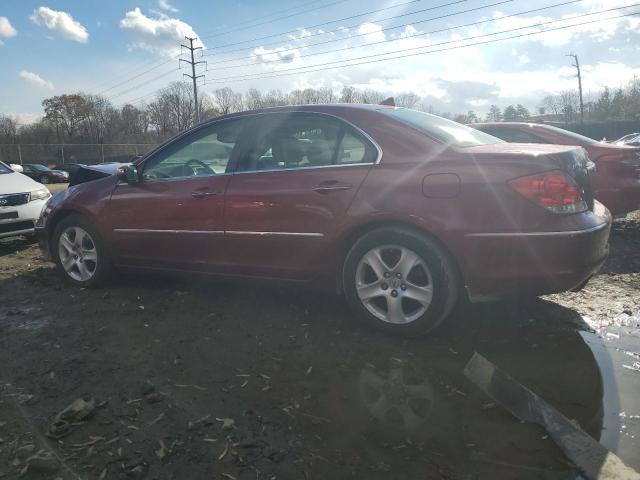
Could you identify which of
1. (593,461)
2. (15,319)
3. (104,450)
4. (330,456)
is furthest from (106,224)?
(593,461)

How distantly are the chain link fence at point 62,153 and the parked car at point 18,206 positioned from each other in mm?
34815

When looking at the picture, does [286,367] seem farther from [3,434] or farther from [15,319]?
[15,319]

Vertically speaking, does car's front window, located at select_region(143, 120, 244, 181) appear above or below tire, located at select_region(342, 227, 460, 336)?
above

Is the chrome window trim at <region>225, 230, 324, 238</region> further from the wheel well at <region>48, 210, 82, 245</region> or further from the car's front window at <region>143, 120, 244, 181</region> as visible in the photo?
the wheel well at <region>48, 210, 82, 245</region>

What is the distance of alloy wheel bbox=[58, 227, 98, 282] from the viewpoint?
490 cm

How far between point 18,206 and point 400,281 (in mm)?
5933

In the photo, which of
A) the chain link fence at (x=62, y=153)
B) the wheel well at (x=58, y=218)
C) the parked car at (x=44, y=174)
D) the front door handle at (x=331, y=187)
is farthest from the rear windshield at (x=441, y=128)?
the chain link fence at (x=62, y=153)

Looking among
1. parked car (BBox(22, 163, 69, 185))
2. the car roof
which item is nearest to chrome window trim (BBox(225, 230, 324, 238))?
the car roof

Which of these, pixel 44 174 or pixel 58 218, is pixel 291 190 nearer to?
pixel 58 218

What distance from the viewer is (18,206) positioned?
23.0 ft

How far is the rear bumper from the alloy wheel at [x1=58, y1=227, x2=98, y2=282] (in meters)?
3.52

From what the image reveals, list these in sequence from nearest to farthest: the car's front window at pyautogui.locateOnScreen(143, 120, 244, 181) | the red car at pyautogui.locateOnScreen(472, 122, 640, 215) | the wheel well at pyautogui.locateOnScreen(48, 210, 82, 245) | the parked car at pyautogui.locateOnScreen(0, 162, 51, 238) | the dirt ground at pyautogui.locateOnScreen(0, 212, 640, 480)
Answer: the dirt ground at pyautogui.locateOnScreen(0, 212, 640, 480), the car's front window at pyautogui.locateOnScreen(143, 120, 244, 181), the wheel well at pyautogui.locateOnScreen(48, 210, 82, 245), the red car at pyautogui.locateOnScreen(472, 122, 640, 215), the parked car at pyautogui.locateOnScreen(0, 162, 51, 238)

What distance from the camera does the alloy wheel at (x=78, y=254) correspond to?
490 cm

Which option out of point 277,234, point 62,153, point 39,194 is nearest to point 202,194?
point 277,234
